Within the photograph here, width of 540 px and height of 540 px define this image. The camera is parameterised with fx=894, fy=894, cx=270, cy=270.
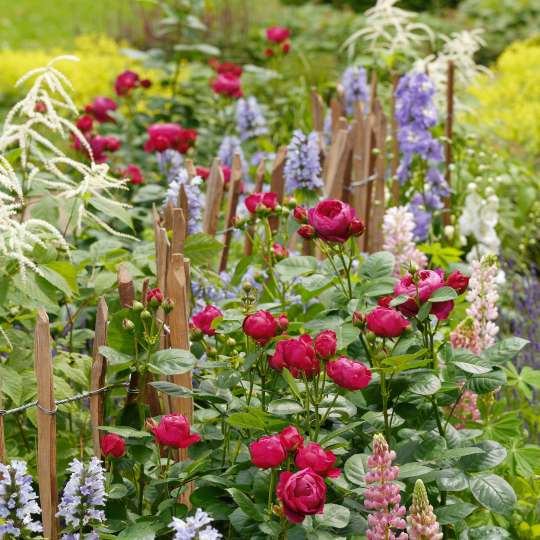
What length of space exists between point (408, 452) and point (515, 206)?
120 inches

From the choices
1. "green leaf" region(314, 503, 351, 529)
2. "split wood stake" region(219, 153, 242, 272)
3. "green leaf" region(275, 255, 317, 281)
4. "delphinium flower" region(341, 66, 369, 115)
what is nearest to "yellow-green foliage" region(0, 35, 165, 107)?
"delphinium flower" region(341, 66, 369, 115)

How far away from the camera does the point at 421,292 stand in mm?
1645

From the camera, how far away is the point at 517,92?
6379 millimetres

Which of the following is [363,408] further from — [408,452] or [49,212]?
[49,212]

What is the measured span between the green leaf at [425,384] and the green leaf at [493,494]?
19 centimetres

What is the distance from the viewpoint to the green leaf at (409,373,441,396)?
1676 mm

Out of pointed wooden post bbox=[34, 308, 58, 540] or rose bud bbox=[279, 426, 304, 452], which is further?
pointed wooden post bbox=[34, 308, 58, 540]

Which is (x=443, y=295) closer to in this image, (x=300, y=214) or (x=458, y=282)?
(x=458, y=282)

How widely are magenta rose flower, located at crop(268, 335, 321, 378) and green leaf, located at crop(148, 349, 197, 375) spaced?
0.20 meters

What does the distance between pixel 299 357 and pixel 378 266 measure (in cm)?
47

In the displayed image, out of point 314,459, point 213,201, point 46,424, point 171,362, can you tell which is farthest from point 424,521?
point 213,201

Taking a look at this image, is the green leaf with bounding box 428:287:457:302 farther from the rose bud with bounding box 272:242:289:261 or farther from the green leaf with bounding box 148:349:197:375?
the rose bud with bounding box 272:242:289:261

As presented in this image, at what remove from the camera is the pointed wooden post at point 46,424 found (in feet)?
5.27

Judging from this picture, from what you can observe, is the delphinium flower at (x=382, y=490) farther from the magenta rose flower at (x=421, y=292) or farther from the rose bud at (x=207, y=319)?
the rose bud at (x=207, y=319)
